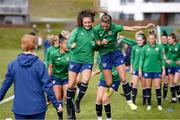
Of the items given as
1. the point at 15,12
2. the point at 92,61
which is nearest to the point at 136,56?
the point at 92,61

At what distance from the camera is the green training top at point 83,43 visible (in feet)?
36.7

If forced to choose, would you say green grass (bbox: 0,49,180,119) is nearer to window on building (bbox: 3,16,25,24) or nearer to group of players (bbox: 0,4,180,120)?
group of players (bbox: 0,4,180,120)

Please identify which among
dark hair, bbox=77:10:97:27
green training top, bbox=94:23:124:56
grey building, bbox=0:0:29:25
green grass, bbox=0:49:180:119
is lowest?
green grass, bbox=0:49:180:119

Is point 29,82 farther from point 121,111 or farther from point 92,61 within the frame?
point 121,111

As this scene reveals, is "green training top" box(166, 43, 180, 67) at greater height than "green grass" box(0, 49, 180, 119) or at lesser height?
greater

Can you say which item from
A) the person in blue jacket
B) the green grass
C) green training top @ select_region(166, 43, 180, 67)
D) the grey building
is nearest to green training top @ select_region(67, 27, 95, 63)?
the green grass

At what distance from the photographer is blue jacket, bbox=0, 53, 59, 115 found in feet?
26.0

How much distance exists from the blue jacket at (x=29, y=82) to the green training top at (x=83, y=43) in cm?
323

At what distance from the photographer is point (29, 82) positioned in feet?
26.1

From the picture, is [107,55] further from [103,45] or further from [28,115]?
[28,115]

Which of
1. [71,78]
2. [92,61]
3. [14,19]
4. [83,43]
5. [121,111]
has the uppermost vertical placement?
[83,43]

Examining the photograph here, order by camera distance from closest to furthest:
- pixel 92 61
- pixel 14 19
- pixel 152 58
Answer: pixel 92 61 < pixel 152 58 < pixel 14 19

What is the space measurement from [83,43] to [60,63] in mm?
1568

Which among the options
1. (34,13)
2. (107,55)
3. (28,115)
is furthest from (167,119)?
(34,13)
